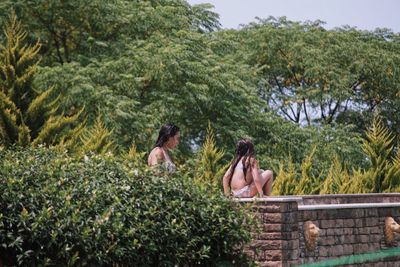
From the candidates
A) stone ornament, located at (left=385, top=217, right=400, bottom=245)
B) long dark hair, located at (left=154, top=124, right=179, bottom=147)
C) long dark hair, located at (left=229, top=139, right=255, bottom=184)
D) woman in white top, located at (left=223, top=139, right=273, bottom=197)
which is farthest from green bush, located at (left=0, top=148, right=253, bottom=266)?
stone ornament, located at (left=385, top=217, right=400, bottom=245)

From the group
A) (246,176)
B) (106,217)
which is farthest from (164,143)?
(106,217)

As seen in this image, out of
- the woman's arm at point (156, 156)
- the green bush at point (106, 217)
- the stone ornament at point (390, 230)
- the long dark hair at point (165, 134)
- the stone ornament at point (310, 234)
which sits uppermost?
the long dark hair at point (165, 134)

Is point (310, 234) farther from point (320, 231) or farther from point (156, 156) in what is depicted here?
point (156, 156)

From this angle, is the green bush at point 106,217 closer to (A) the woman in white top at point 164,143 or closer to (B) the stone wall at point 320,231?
(B) the stone wall at point 320,231

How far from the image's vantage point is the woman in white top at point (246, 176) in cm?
1284

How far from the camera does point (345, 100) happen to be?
43.2 m

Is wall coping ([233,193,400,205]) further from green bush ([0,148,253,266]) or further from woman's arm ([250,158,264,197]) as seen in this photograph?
green bush ([0,148,253,266])

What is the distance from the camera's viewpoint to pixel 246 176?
42.5 ft

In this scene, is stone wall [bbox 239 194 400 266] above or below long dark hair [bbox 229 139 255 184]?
below

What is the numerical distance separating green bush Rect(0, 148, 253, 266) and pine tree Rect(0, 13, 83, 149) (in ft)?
26.2

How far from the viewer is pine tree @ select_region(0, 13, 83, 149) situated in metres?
19.2

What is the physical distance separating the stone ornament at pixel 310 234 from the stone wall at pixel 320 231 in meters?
0.04

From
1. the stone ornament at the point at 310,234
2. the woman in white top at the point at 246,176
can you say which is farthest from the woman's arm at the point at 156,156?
the stone ornament at the point at 310,234

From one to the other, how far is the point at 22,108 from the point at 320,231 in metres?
8.75
